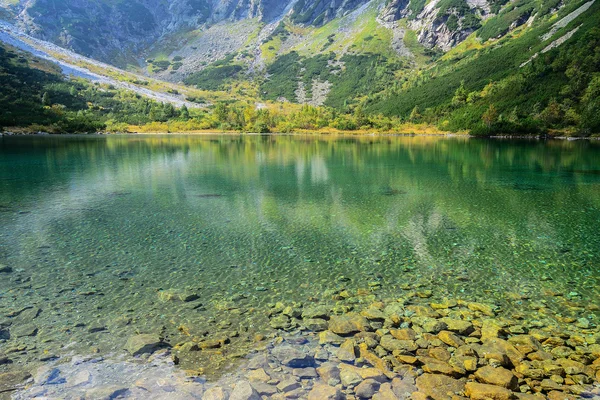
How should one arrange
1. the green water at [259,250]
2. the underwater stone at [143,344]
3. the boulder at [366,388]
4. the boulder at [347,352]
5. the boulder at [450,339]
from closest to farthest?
the boulder at [366,388]
the boulder at [347,352]
the underwater stone at [143,344]
the boulder at [450,339]
the green water at [259,250]

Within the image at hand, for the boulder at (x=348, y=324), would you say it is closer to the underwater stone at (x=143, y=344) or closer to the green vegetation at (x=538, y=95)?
the underwater stone at (x=143, y=344)

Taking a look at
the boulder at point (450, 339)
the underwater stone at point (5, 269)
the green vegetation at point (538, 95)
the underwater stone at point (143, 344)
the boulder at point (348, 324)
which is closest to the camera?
the underwater stone at point (143, 344)

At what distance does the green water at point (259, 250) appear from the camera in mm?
11547

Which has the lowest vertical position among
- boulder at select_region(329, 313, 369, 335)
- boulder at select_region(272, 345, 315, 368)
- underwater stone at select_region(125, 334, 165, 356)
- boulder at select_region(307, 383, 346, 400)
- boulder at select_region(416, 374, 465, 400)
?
boulder at select_region(416, 374, 465, 400)

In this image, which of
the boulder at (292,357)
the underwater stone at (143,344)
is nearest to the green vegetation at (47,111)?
the underwater stone at (143,344)

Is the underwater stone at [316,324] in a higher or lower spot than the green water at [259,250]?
lower

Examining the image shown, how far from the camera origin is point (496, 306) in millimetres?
12008

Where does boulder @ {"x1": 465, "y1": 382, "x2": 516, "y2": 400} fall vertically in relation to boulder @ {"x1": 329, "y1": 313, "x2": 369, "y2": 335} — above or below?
below

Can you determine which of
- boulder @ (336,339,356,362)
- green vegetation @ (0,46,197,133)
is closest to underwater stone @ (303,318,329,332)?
boulder @ (336,339,356,362)

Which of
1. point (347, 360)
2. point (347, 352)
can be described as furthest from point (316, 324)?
point (347, 360)

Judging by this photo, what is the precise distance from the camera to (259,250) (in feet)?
57.2

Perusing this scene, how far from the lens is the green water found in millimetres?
11547

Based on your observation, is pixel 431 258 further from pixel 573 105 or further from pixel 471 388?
pixel 573 105

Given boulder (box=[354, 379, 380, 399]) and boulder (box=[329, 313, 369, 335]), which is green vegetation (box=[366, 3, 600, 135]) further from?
boulder (box=[354, 379, 380, 399])
